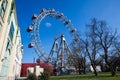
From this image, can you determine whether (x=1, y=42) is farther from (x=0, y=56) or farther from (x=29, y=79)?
(x=29, y=79)

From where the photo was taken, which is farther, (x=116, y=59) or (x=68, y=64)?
(x=68, y=64)

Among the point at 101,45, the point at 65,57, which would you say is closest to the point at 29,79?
the point at 101,45

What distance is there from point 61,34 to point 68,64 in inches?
424

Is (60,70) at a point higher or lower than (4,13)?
lower

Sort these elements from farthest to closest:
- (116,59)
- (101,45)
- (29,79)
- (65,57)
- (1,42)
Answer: (65,57), (116,59), (101,45), (29,79), (1,42)

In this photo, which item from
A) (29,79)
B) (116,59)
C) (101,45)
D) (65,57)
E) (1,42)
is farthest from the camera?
(65,57)

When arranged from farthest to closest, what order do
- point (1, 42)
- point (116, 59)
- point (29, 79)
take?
point (116, 59)
point (29, 79)
point (1, 42)

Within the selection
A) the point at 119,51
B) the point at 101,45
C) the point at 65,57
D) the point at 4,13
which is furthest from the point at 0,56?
the point at 65,57

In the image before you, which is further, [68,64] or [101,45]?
[68,64]

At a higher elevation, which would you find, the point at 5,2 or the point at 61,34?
the point at 61,34

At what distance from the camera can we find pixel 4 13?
15.8 metres

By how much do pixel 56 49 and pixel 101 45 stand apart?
21.3 m

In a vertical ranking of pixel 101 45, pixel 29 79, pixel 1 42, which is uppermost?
pixel 101 45

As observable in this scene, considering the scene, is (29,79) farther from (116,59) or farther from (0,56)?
(116,59)
